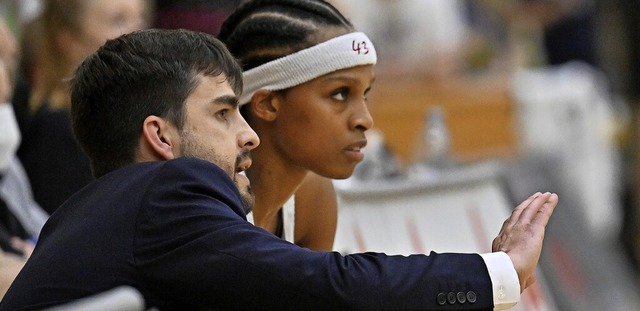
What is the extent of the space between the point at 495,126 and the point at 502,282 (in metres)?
5.98

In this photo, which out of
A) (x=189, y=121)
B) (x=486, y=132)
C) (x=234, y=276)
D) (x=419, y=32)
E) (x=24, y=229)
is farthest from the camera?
(x=419, y=32)

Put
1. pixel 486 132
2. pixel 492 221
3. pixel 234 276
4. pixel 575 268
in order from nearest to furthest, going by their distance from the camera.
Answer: pixel 234 276
pixel 492 221
pixel 575 268
pixel 486 132

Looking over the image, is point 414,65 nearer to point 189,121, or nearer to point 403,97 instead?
point 403,97

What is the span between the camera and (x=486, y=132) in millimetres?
8156

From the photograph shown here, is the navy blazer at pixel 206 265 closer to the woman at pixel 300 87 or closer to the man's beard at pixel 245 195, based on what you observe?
the man's beard at pixel 245 195

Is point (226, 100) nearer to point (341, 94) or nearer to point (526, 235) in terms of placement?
point (526, 235)

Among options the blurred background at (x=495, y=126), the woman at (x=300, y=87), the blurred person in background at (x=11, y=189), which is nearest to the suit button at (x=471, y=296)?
the woman at (x=300, y=87)

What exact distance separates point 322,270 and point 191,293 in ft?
0.78

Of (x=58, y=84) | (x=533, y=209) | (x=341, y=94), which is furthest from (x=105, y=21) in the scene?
(x=533, y=209)

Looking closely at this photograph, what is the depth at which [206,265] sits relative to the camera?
2.21 m

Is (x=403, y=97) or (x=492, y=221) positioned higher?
(x=403, y=97)

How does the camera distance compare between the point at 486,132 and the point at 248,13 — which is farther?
the point at 486,132

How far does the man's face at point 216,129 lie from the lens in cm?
244

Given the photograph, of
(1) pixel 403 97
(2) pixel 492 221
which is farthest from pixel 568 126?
(2) pixel 492 221
